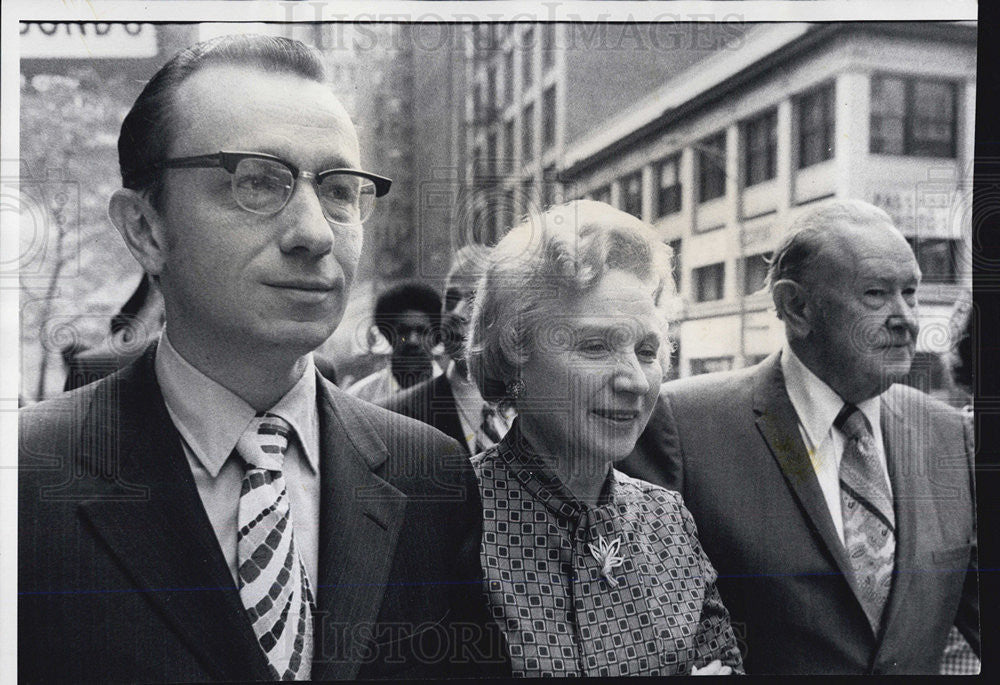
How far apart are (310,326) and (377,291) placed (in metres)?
0.23

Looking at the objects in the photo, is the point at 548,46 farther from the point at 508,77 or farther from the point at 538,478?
the point at 538,478

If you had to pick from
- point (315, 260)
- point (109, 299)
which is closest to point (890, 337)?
point (315, 260)

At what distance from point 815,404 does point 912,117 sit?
1.00 metres

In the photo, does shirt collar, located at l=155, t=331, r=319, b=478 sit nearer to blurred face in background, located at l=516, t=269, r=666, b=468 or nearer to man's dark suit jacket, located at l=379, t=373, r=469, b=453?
man's dark suit jacket, located at l=379, t=373, r=469, b=453

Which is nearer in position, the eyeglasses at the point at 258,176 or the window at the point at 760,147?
the eyeglasses at the point at 258,176

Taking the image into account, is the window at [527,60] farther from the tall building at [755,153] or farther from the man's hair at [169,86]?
the man's hair at [169,86]

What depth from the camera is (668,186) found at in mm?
3000

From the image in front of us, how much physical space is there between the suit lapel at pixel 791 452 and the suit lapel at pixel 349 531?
4.02 feet

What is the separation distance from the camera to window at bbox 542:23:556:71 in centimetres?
296

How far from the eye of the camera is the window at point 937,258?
308 cm

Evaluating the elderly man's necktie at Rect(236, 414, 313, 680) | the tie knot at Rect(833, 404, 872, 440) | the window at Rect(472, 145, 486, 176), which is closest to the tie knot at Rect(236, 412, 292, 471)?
the elderly man's necktie at Rect(236, 414, 313, 680)

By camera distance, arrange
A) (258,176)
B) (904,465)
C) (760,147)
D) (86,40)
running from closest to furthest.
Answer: (258,176)
(86,40)
(760,147)
(904,465)

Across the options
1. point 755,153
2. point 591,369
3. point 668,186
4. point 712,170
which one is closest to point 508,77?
point 668,186

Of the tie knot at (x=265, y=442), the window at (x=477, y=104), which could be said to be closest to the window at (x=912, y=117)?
the window at (x=477, y=104)
